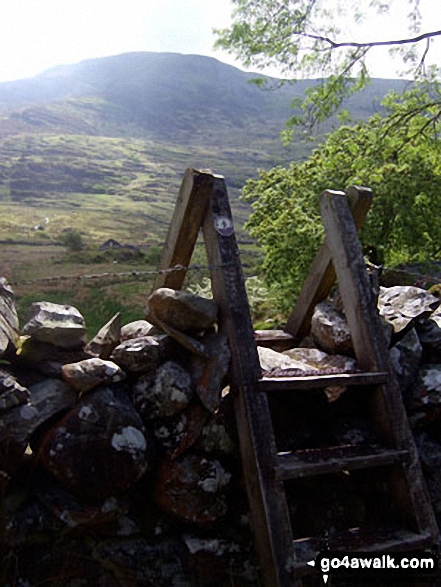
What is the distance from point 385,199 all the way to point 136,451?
30.4 feet

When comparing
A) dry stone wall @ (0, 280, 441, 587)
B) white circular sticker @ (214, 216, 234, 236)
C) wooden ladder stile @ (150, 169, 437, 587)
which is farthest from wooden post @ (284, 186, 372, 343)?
dry stone wall @ (0, 280, 441, 587)

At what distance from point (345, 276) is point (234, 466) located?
6.35 ft

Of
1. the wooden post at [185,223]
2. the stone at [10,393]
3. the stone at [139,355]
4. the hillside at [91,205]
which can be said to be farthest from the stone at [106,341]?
the wooden post at [185,223]

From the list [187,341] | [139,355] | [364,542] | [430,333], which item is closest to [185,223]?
[187,341]

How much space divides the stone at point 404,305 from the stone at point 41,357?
3067 millimetres

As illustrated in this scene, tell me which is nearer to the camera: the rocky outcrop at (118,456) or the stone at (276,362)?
the rocky outcrop at (118,456)

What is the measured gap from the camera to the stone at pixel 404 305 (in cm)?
466

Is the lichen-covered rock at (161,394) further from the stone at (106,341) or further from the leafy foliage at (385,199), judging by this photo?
the leafy foliage at (385,199)

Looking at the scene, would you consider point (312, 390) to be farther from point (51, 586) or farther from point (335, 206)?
point (51, 586)

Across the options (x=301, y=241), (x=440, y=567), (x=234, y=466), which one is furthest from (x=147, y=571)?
(x=301, y=241)

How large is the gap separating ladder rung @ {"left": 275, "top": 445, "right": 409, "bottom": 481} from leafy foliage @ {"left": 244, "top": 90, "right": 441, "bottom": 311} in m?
6.94

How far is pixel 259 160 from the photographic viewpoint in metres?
182

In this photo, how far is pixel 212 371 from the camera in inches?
143

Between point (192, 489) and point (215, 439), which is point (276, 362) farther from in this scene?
point (192, 489)
